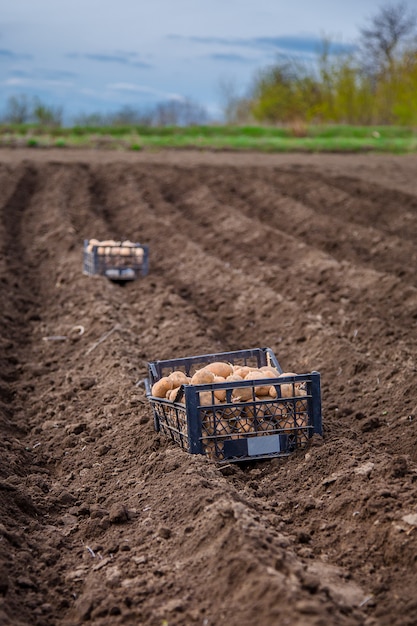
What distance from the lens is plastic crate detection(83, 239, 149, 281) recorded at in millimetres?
11203

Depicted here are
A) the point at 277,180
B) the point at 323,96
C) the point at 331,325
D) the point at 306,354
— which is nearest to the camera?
the point at 306,354

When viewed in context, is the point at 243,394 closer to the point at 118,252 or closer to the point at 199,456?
the point at 199,456

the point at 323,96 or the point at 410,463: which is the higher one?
the point at 323,96

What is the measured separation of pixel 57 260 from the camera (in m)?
12.7

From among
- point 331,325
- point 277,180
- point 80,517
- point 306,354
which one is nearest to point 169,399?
point 80,517

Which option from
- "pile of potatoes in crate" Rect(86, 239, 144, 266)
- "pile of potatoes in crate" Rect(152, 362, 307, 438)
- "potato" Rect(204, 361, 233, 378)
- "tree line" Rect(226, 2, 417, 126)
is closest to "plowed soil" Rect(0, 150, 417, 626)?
"pile of potatoes in crate" Rect(152, 362, 307, 438)

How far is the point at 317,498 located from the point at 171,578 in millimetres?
1207

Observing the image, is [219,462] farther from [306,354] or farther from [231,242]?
[231,242]

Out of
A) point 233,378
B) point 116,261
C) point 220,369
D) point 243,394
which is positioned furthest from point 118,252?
point 243,394

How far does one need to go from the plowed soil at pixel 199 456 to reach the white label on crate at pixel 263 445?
89 mm

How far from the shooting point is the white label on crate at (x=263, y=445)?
5.35 m

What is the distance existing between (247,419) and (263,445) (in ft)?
0.65

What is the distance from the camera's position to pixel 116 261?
11.3 meters

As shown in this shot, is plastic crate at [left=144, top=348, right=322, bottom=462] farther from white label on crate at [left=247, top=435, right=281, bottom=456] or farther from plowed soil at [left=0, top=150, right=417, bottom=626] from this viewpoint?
plowed soil at [left=0, top=150, right=417, bottom=626]
